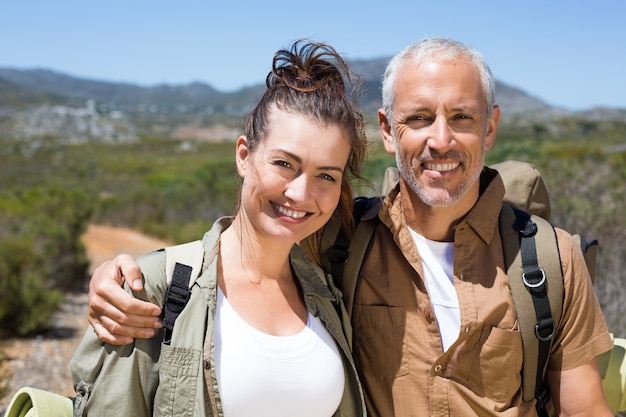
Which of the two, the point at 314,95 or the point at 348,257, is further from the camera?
the point at 348,257

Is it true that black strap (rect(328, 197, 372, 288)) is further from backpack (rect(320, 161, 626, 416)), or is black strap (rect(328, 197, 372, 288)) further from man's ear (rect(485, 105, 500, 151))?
man's ear (rect(485, 105, 500, 151))

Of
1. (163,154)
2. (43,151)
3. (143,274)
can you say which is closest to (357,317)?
(143,274)

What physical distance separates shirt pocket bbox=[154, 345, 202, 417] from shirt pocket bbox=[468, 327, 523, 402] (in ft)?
2.96

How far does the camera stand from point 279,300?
2.00 m

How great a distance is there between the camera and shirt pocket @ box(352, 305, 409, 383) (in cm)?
206

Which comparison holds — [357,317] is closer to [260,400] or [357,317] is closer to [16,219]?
[260,400]

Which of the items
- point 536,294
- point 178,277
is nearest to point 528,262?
point 536,294

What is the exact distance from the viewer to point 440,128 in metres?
2.07

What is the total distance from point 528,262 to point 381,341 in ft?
1.80

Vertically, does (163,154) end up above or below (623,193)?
below

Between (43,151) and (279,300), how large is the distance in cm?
6244

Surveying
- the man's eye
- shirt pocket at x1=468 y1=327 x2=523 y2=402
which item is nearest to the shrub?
the man's eye

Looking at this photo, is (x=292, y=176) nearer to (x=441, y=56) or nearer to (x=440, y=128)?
(x=440, y=128)

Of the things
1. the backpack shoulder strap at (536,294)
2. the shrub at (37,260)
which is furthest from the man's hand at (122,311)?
the shrub at (37,260)
